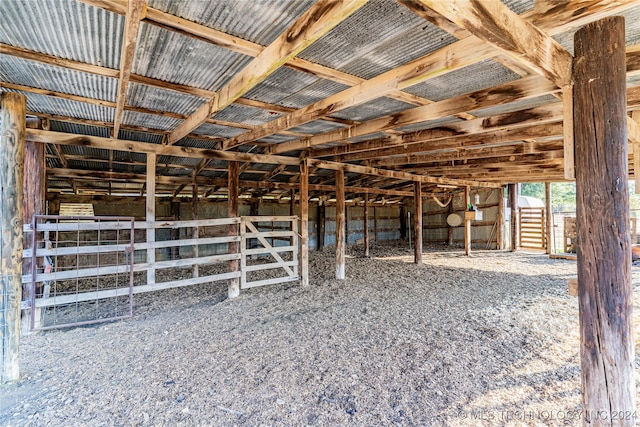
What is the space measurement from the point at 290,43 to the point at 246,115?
6.27 ft

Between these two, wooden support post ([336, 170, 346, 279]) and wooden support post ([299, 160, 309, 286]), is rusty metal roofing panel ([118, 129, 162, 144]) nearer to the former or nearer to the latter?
wooden support post ([299, 160, 309, 286])

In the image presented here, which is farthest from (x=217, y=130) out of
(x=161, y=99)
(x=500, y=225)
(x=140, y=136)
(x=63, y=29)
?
(x=500, y=225)

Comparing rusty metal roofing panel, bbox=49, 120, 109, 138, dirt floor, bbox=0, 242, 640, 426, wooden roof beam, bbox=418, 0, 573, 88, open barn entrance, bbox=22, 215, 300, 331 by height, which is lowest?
dirt floor, bbox=0, 242, 640, 426

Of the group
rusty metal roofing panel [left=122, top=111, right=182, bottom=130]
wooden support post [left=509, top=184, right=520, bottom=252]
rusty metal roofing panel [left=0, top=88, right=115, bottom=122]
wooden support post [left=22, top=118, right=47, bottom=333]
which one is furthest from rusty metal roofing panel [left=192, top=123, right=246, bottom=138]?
wooden support post [left=509, top=184, right=520, bottom=252]

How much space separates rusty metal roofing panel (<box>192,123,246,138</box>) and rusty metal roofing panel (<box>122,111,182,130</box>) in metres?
0.30

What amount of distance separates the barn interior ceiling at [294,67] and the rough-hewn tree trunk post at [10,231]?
371mm

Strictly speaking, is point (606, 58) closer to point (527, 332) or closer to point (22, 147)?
point (527, 332)

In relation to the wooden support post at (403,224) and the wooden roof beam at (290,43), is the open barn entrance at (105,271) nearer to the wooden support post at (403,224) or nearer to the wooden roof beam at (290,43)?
the wooden roof beam at (290,43)

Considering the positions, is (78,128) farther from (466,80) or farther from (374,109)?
(466,80)

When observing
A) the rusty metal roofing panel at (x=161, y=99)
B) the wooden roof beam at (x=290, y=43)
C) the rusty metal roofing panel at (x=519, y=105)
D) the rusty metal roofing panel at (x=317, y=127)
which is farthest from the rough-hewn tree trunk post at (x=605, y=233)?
the rusty metal roofing panel at (x=161, y=99)

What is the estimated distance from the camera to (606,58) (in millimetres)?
1603

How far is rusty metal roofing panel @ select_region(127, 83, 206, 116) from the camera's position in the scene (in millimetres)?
2824

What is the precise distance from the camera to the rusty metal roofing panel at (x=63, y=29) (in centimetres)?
168

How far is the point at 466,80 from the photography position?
2572 millimetres
